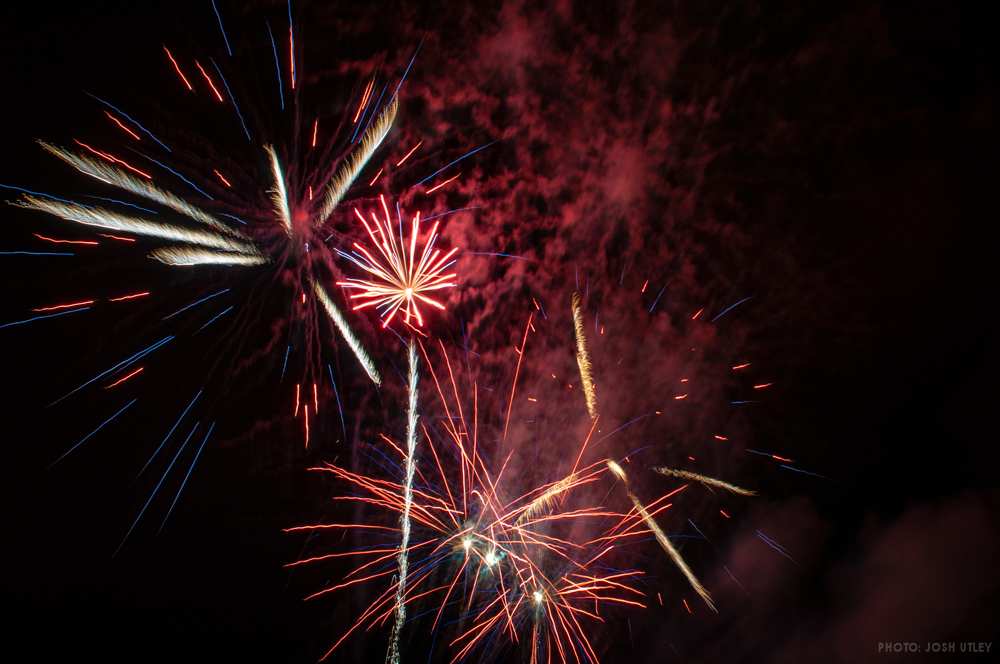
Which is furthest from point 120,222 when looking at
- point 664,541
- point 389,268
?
point 664,541

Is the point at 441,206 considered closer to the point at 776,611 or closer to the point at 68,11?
the point at 68,11

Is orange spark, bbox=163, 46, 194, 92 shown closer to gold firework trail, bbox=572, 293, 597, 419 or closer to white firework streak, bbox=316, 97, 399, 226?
white firework streak, bbox=316, 97, 399, 226

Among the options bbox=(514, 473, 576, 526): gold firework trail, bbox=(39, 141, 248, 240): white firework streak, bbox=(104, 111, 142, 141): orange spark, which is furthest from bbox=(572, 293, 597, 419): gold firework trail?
bbox=(104, 111, 142, 141): orange spark

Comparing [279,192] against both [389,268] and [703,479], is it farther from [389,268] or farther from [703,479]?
[703,479]

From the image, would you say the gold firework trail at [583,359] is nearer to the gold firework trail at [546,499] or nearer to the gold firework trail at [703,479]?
the gold firework trail at [546,499]

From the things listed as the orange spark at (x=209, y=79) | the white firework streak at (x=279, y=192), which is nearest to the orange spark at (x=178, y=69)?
the orange spark at (x=209, y=79)

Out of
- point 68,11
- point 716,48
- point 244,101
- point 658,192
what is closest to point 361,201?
point 244,101
